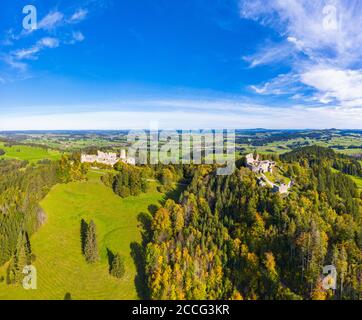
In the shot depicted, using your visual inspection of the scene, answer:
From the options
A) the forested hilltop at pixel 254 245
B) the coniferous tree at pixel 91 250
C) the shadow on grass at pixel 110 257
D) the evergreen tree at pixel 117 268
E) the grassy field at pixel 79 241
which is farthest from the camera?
the coniferous tree at pixel 91 250

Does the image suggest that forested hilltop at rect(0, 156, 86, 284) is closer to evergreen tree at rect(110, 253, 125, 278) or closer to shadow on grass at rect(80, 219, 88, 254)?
shadow on grass at rect(80, 219, 88, 254)

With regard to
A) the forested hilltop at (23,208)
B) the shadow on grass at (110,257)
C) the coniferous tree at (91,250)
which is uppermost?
the forested hilltop at (23,208)

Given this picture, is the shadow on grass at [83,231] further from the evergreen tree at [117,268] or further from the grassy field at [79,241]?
the evergreen tree at [117,268]

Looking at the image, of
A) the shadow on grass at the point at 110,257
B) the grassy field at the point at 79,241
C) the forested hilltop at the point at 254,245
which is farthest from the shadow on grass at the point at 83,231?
the forested hilltop at the point at 254,245

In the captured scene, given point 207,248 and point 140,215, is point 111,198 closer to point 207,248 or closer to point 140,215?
point 140,215

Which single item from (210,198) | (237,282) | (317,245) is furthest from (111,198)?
(317,245)

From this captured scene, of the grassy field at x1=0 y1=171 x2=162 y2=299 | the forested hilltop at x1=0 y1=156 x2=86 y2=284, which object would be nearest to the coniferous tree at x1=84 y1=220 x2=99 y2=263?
the grassy field at x1=0 y1=171 x2=162 y2=299

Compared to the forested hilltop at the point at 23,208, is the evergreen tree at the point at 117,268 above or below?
below
